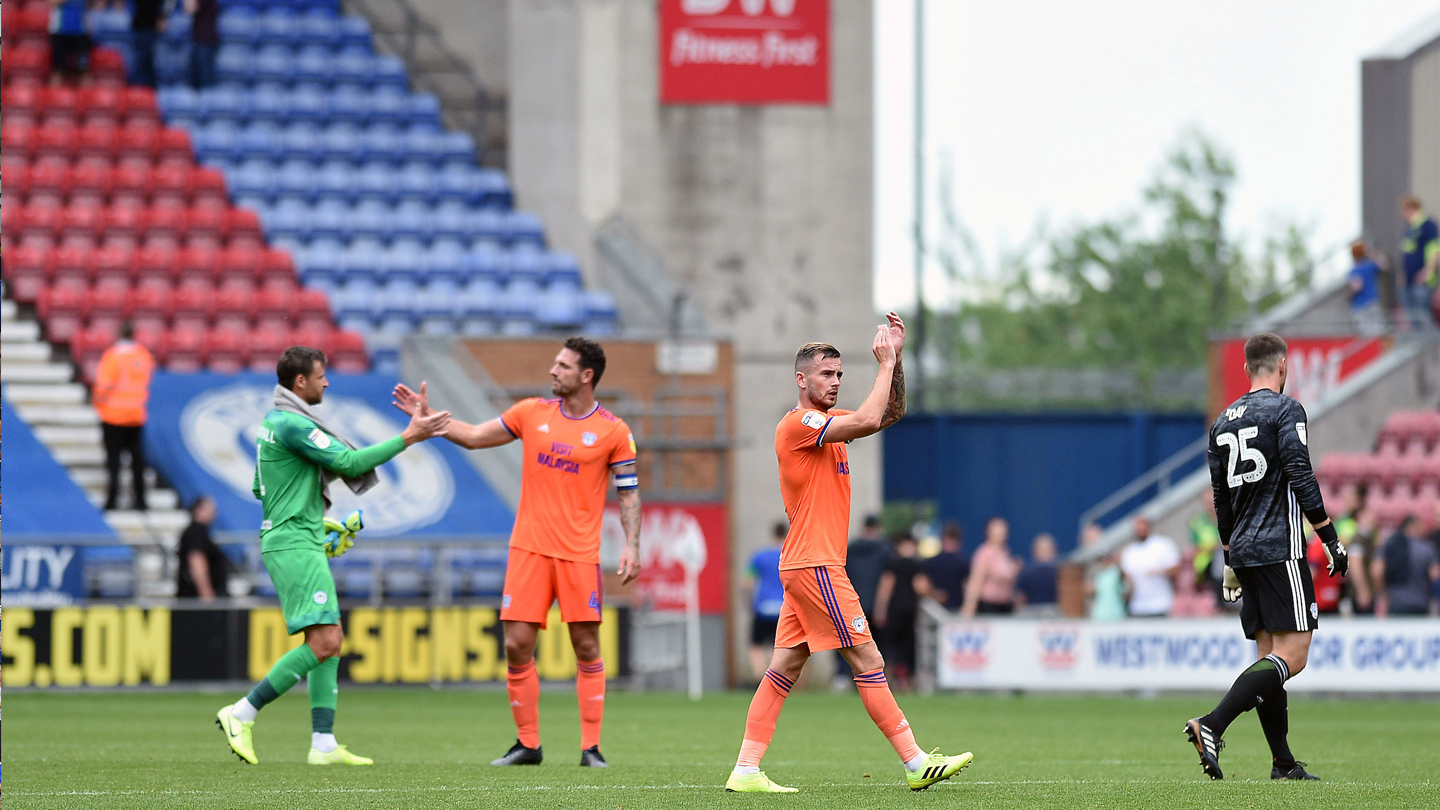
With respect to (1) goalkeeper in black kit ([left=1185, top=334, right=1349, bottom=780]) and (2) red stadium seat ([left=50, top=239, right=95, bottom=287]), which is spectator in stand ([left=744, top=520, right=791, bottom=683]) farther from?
(1) goalkeeper in black kit ([left=1185, top=334, right=1349, bottom=780])

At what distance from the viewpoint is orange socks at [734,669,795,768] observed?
8422 mm

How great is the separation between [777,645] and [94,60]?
2098 centimetres

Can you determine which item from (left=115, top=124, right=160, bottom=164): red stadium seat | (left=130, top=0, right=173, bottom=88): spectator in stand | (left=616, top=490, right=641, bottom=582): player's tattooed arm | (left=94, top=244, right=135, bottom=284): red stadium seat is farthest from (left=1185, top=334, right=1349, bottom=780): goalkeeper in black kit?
(left=130, top=0, right=173, bottom=88): spectator in stand

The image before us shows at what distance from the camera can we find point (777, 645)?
8672 mm

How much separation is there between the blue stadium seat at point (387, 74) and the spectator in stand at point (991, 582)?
1125cm

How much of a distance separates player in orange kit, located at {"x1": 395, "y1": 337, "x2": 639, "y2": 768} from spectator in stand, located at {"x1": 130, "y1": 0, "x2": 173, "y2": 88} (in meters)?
18.1

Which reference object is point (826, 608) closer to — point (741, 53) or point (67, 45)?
point (741, 53)

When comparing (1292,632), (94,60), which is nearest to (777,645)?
(1292,632)

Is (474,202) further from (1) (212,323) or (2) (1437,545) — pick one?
(2) (1437,545)

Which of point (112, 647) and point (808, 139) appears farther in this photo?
point (808, 139)

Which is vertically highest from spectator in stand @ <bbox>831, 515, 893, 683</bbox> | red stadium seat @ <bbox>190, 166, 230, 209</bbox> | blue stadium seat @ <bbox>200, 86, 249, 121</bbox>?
blue stadium seat @ <bbox>200, 86, 249, 121</bbox>

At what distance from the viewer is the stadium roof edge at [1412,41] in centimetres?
2806

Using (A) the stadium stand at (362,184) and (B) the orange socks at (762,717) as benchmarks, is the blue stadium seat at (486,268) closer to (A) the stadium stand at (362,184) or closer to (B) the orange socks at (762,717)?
(A) the stadium stand at (362,184)

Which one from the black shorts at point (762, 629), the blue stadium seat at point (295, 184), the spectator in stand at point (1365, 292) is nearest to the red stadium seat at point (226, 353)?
the blue stadium seat at point (295, 184)
